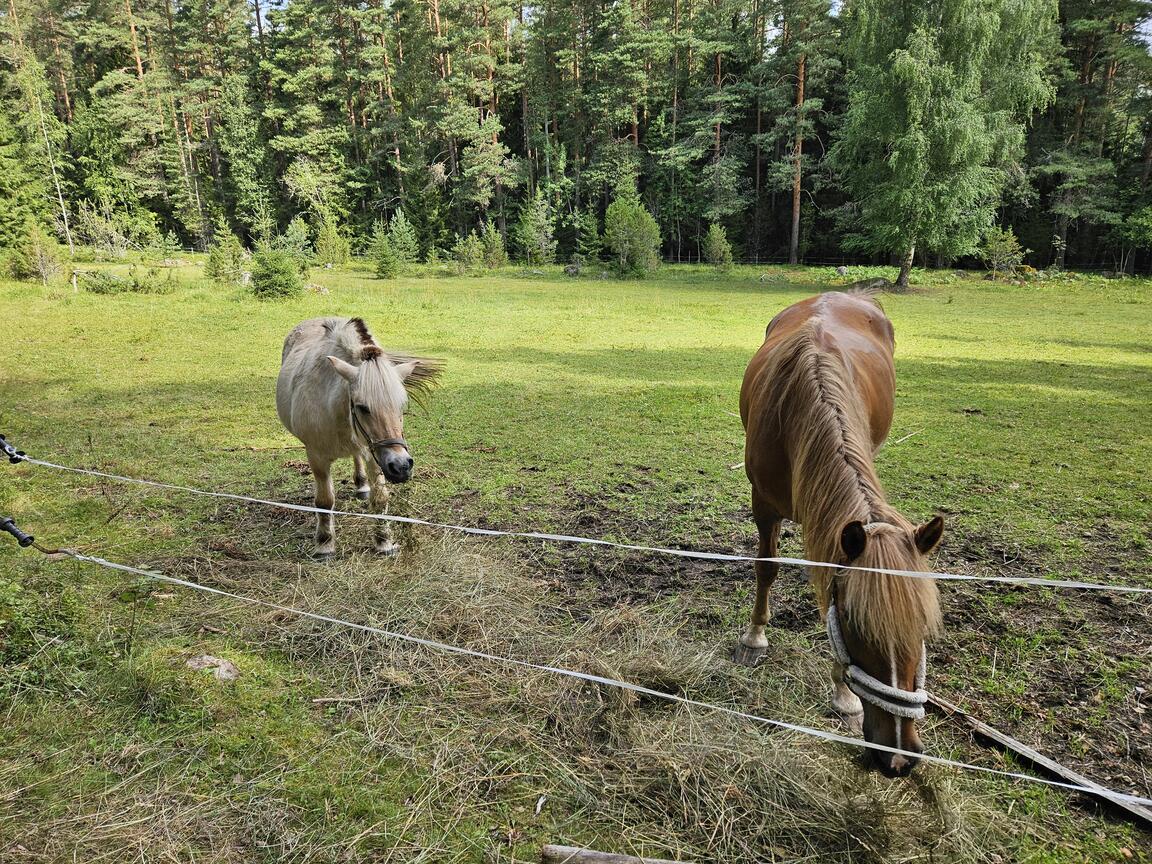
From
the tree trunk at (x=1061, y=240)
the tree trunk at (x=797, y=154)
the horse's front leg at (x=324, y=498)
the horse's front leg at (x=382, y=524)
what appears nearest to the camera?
the horse's front leg at (x=382, y=524)

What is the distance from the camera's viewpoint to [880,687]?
6.27 feet

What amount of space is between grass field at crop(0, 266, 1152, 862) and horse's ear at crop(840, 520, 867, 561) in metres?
0.99

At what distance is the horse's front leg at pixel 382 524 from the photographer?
440cm

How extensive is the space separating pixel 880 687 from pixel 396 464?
271cm

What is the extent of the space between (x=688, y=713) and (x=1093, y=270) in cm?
3677

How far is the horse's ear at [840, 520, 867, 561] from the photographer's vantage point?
1.92 meters

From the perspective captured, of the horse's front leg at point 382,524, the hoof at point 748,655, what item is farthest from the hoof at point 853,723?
the horse's front leg at point 382,524

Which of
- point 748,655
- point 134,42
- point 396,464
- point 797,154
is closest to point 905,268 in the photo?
point 797,154

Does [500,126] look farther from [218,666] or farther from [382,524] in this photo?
[218,666]

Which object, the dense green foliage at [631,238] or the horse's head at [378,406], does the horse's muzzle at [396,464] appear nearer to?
the horse's head at [378,406]

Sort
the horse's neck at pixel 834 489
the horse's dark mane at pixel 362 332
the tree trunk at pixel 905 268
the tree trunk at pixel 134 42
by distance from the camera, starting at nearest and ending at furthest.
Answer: the horse's neck at pixel 834 489, the horse's dark mane at pixel 362 332, the tree trunk at pixel 905 268, the tree trunk at pixel 134 42

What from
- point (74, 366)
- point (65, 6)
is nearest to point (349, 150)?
point (65, 6)

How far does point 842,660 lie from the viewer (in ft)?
6.58

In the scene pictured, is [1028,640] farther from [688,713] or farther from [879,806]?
[688,713]
